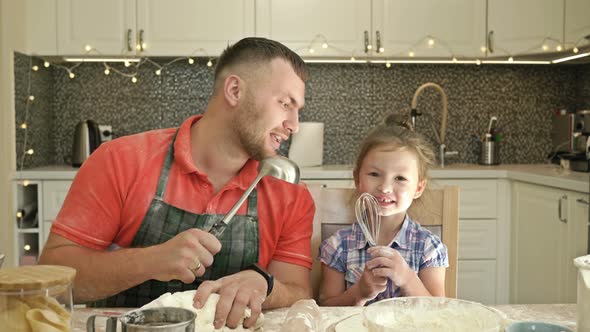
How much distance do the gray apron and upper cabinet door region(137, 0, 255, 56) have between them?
2.02 m

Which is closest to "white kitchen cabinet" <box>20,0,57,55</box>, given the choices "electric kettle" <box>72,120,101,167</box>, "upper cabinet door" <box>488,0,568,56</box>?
"electric kettle" <box>72,120,101,167</box>

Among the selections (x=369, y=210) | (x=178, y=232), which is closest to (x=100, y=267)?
(x=178, y=232)

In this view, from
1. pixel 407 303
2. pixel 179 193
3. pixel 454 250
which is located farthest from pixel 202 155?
pixel 407 303

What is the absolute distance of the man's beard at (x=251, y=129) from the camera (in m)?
1.43

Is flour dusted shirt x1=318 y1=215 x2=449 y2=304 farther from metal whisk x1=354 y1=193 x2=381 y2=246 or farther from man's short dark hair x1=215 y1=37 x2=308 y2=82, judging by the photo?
man's short dark hair x1=215 y1=37 x2=308 y2=82

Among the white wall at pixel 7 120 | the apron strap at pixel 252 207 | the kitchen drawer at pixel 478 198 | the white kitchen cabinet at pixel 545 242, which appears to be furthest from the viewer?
the kitchen drawer at pixel 478 198

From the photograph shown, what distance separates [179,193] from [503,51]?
8.19 ft

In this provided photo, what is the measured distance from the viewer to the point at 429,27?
3.34m

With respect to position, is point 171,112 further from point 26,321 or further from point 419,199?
Result: point 26,321

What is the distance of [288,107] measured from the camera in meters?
1.46

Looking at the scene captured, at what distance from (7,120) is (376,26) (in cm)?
189

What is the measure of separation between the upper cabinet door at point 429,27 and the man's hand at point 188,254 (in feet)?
8.11

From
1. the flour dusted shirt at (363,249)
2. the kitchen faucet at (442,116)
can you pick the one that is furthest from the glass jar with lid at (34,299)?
the kitchen faucet at (442,116)

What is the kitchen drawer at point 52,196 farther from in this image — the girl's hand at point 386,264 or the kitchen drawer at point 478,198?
the girl's hand at point 386,264
